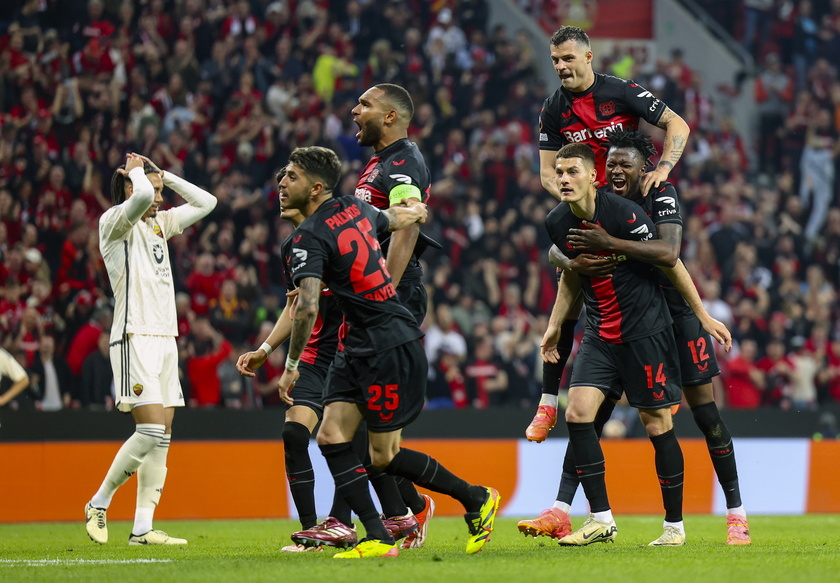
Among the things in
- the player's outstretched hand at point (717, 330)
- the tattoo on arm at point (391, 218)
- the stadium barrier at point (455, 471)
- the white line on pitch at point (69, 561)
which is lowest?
Answer: the stadium barrier at point (455, 471)

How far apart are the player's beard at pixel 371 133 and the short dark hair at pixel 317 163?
0.96 metres

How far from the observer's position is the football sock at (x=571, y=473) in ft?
23.1

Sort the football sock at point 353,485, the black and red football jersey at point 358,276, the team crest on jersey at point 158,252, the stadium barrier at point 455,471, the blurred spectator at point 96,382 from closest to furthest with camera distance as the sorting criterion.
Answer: the black and red football jersey at point 358,276 < the football sock at point 353,485 < the team crest on jersey at point 158,252 < the stadium barrier at point 455,471 < the blurred spectator at point 96,382

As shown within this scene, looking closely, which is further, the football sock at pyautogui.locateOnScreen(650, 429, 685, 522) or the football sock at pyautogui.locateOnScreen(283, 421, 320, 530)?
the football sock at pyautogui.locateOnScreen(650, 429, 685, 522)

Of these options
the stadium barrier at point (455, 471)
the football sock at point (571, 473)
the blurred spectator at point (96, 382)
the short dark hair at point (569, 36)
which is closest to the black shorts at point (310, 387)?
the football sock at point (571, 473)

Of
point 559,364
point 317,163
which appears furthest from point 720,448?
point 317,163

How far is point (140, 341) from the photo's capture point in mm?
7266

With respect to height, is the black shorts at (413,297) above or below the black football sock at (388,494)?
above

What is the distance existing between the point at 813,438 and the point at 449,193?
5.75m

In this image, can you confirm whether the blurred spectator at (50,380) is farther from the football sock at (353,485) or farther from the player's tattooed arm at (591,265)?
the player's tattooed arm at (591,265)

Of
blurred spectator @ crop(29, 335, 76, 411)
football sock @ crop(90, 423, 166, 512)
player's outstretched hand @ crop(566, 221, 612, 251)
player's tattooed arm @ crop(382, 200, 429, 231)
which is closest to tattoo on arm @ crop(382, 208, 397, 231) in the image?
player's tattooed arm @ crop(382, 200, 429, 231)

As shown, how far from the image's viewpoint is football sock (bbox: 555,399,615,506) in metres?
7.04

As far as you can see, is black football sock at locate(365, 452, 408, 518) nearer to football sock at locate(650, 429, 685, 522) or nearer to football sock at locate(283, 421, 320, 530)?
football sock at locate(283, 421, 320, 530)

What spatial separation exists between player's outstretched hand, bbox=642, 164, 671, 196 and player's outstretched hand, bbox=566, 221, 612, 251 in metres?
0.48
